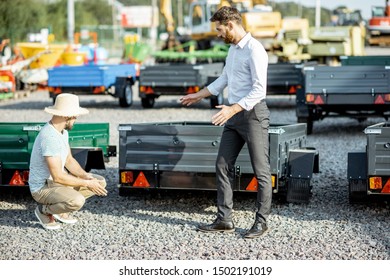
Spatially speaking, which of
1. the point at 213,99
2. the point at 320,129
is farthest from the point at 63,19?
the point at 320,129

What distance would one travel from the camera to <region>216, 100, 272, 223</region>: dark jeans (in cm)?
746

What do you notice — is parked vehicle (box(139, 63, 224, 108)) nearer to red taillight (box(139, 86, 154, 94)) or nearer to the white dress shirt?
red taillight (box(139, 86, 154, 94))

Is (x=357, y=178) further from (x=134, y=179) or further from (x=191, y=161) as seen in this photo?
(x=134, y=179)

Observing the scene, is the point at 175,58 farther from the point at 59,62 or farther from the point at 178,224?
the point at 178,224

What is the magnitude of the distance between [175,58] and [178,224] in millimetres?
24940

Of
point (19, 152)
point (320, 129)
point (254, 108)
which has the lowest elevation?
point (320, 129)

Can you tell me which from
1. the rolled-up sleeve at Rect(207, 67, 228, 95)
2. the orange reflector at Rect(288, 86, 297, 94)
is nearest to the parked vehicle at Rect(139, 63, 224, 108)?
the orange reflector at Rect(288, 86, 297, 94)

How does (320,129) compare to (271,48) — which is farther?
(271,48)

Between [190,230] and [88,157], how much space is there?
5.67ft

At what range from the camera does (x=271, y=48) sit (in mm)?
34188

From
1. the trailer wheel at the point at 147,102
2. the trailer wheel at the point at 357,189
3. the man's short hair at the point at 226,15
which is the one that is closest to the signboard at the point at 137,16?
the trailer wheel at the point at 147,102

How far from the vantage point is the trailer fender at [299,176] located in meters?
8.77

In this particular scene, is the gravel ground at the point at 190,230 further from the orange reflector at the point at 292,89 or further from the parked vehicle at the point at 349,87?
the orange reflector at the point at 292,89

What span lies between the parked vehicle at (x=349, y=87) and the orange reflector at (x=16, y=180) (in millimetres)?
7150
